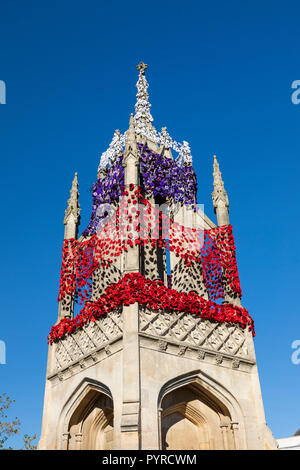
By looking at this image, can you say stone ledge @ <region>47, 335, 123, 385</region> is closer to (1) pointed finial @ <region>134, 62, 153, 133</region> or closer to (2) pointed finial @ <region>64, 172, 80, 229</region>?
(2) pointed finial @ <region>64, 172, 80, 229</region>

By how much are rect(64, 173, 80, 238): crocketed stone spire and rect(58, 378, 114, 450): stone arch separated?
→ 7.39 meters

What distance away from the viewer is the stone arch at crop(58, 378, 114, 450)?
707 inches

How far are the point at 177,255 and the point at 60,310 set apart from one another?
5433 millimetres

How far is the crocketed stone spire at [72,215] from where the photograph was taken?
22.6 meters

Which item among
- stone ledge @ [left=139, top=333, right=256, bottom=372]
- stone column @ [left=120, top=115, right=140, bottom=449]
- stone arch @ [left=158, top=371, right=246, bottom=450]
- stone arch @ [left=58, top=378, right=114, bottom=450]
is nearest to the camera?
stone column @ [left=120, top=115, right=140, bottom=449]

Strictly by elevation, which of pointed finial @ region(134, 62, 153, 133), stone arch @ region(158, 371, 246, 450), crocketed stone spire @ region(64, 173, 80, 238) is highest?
pointed finial @ region(134, 62, 153, 133)

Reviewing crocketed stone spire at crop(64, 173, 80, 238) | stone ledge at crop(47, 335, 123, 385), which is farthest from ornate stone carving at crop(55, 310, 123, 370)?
crocketed stone spire at crop(64, 173, 80, 238)

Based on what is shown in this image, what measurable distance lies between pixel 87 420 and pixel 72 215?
9.23m

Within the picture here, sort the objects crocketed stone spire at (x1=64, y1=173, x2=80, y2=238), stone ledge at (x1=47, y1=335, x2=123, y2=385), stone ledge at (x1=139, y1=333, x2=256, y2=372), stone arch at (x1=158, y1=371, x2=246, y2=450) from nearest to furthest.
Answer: stone ledge at (x1=139, y1=333, x2=256, y2=372) < stone ledge at (x1=47, y1=335, x2=123, y2=385) < stone arch at (x1=158, y1=371, x2=246, y2=450) < crocketed stone spire at (x1=64, y1=173, x2=80, y2=238)

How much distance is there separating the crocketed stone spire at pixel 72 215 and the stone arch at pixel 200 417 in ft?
29.1

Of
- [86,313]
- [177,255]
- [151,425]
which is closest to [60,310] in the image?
[86,313]

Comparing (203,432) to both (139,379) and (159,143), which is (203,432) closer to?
(139,379)

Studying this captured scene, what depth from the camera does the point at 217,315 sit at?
1877 cm

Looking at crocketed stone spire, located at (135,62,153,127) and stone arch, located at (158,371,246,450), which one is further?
crocketed stone spire, located at (135,62,153,127)
